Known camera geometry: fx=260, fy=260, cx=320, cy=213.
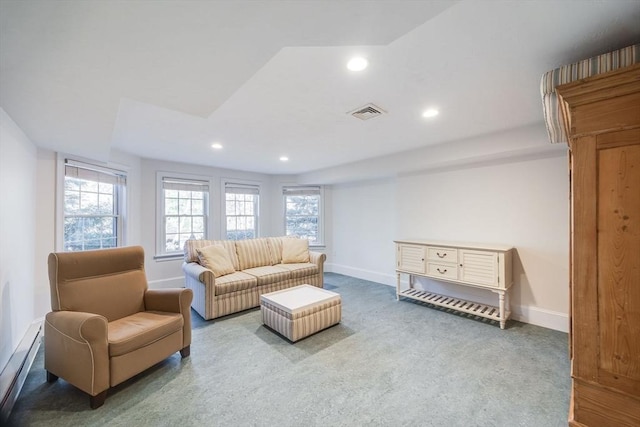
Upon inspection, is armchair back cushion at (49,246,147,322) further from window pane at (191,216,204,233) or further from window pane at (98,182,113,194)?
window pane at (191,216,204,233)

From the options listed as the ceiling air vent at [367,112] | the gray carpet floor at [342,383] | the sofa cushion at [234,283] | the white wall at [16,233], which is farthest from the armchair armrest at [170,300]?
the ceiling air vent at [367,112]

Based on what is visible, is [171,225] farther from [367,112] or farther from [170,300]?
[367,112]

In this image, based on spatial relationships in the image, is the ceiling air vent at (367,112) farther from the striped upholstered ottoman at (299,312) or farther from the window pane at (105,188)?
the window pane at (105,188)

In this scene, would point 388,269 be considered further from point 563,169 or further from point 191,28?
point 191,28

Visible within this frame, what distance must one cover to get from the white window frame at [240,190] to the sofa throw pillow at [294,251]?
1383mm

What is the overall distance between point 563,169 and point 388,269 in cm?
289

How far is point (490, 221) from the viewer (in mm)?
3473

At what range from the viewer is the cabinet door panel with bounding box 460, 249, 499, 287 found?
3.03 metres

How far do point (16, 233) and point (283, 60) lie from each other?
112 inches

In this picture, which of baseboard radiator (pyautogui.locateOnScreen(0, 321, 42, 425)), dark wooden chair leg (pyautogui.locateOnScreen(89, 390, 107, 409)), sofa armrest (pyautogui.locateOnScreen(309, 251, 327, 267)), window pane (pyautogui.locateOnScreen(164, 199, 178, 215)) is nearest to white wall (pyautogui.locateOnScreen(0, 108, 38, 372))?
baseboard radiator (pyautogui.locateOnScreen(0, 321, 42, 425))

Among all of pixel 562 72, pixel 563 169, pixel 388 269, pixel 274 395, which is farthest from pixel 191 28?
pixel 388 269

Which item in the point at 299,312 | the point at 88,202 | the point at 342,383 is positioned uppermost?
the point at 88,202

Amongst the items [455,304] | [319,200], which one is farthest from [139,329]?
[319,200]

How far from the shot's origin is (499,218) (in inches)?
134
